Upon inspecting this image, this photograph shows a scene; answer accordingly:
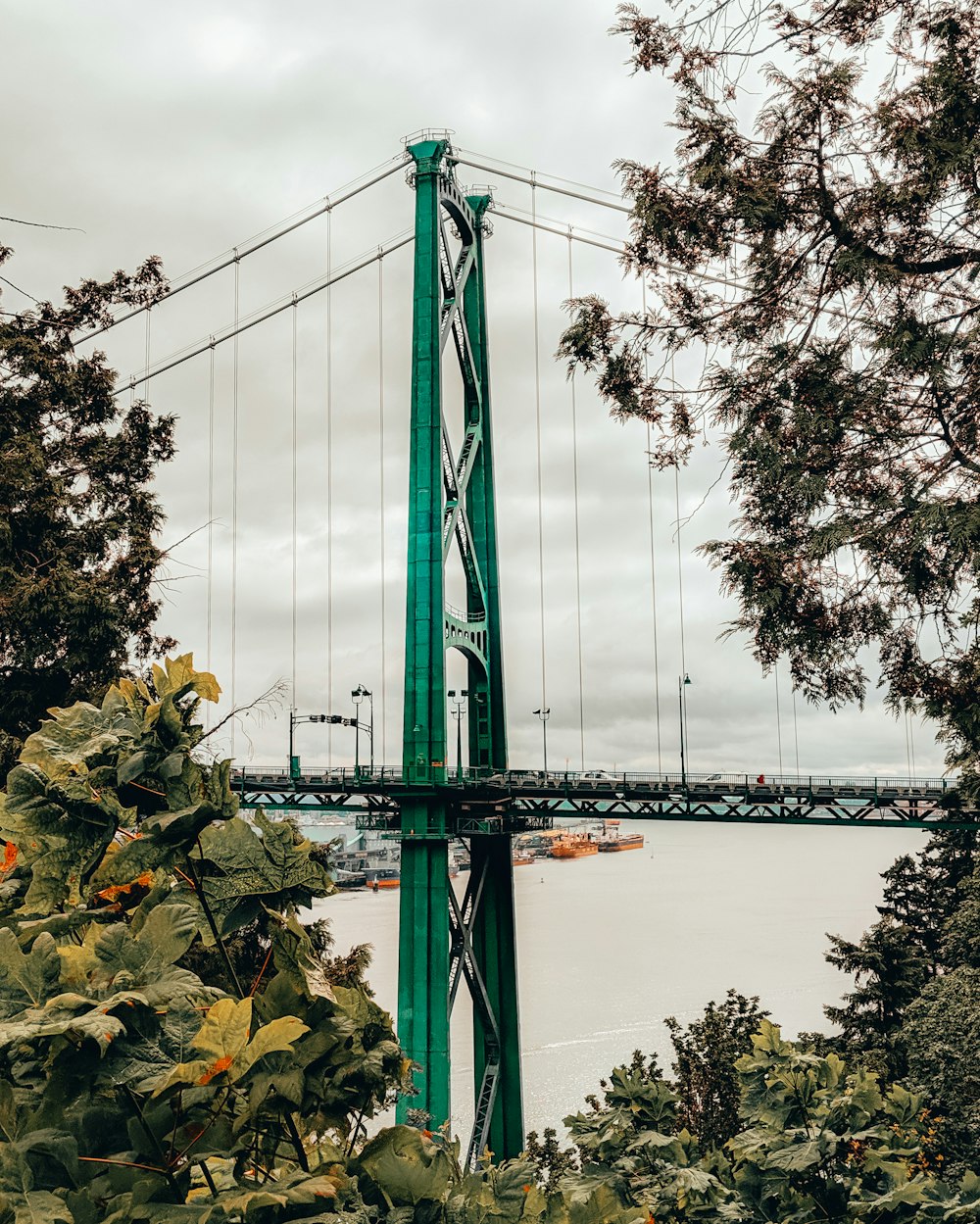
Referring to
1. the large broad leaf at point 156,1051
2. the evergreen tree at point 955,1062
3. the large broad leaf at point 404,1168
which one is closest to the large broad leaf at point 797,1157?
the large broad leaf at point 404,1168

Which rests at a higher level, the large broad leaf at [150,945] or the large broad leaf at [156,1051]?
the large broad leaf at [150,945]

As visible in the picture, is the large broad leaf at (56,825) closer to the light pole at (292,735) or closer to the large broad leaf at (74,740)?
the large broad leaf at (74,740)

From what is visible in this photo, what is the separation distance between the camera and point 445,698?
2258cm

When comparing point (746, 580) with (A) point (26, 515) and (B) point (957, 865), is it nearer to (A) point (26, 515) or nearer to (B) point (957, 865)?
(A) point (26, 515)

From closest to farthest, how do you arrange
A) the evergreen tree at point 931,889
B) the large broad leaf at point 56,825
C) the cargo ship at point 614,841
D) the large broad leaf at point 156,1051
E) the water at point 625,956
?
the large broad leaf at point 156,1051 → the large broad leaf at point 56,825 → the evergreen tree at point 931,889 → the water at point 625,956 → the cargo ship at point 614,841

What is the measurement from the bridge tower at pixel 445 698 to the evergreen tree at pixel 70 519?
31.6 ft

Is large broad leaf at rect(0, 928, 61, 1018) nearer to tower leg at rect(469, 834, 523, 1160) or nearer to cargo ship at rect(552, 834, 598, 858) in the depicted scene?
tower leg at rect(469, 834, 523, 1160)

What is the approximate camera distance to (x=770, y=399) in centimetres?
632

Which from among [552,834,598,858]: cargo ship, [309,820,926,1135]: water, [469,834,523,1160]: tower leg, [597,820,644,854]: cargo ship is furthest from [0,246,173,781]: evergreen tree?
[597,820,644,854]: cargo ship

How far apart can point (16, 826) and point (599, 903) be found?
65619 millimetres

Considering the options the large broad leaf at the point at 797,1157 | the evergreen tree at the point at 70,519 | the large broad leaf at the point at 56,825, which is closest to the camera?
the large broad leaf at the point at 56,825

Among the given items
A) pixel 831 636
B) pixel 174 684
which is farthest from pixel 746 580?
pixel 174 684

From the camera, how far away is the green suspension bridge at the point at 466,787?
2183 cm

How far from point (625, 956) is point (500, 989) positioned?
73.0ft
